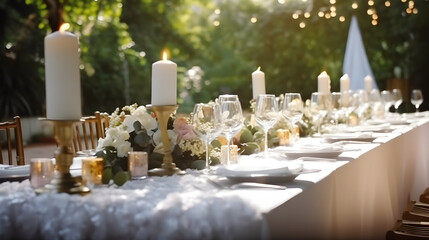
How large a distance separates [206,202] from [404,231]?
1446mm

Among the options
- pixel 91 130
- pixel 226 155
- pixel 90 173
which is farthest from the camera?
pixel 91 130

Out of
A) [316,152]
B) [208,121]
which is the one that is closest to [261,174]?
[208,121]

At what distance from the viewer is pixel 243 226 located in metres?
1.31

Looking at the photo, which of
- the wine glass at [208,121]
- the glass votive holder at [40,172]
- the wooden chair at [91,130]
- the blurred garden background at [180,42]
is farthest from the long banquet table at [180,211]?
the blurred garden background at [180,42]

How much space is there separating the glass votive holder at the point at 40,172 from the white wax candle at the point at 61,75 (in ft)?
0.45

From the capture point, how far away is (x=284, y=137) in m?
2.85

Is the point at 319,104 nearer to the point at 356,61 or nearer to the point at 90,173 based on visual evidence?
the point at 90,173

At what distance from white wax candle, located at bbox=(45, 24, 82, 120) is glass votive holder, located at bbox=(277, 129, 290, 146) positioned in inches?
56.0

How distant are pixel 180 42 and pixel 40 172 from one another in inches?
616

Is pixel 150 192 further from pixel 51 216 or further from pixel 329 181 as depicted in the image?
pixel 329 181

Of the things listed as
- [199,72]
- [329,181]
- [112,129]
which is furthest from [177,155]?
[199,72]

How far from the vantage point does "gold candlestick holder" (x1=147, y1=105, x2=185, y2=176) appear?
1.85 m

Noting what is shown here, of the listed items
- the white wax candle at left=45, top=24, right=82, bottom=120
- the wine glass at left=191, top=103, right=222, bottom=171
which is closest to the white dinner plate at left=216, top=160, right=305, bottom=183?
the wine glass at left=191, top=103, right=222, bottom=171

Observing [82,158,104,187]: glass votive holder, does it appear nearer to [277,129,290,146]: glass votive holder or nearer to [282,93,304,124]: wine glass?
[282,93,304,124]: wine glass
